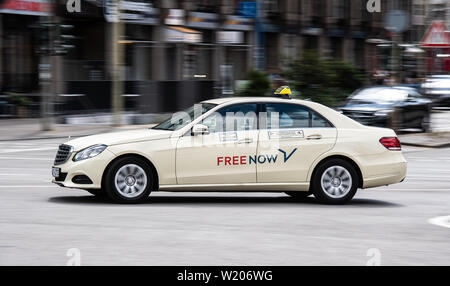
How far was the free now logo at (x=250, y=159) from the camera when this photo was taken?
1038 centimetres

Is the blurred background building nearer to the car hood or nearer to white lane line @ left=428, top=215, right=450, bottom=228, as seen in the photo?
the car hood

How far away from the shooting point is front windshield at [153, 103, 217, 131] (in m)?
10.5

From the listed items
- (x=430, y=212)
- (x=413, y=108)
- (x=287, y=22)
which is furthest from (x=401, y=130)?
(x=287, y=22)

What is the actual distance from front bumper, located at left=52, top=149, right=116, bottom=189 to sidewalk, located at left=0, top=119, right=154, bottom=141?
1349 centimetres

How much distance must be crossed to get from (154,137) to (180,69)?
28271 millimetres

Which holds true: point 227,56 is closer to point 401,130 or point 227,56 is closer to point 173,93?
point 173,93

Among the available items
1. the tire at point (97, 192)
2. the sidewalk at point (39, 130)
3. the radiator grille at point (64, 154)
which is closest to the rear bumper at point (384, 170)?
the tire at point (97, 192)

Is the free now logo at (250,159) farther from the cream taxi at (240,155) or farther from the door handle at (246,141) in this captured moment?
the door handle at (246,141)

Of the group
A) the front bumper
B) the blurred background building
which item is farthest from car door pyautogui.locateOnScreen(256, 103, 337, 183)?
the blurred background building

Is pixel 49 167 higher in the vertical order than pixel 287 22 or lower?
lower

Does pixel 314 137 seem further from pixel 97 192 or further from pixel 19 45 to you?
pixel 19 45

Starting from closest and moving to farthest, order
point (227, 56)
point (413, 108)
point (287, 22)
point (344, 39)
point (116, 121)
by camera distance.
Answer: point (413, 108) < point (116, 121) < point (227, 56) < point (287, 22) < point (344, 39)

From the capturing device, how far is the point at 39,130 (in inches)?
1019

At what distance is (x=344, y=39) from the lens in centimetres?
5947
